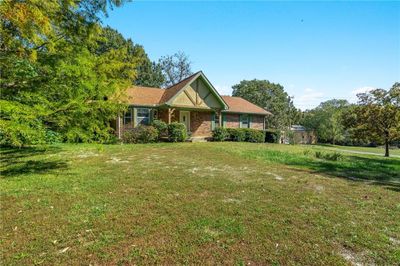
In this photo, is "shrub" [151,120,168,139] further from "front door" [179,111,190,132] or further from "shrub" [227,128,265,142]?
"shrub" [227,128,265,142]

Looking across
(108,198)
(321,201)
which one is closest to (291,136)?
(321,201)

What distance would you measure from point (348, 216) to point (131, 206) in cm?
413

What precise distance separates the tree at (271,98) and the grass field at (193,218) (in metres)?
34.4

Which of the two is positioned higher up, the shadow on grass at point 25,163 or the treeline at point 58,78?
the treeline at point 58,78

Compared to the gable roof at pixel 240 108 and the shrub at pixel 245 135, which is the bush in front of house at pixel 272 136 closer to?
the shrub at pixel 245 135

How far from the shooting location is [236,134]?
2088 cm

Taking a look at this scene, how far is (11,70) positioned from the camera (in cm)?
573

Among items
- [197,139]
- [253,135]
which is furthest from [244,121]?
[197,139]

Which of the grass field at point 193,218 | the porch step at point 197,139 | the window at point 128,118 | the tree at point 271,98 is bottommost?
the grass field at point 193,218

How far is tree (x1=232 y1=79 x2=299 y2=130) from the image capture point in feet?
134

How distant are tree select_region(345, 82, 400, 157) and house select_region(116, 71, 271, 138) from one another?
30.6ft

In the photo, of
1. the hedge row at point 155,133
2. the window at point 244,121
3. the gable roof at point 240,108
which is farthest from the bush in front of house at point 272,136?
the hedge row at point 155,133

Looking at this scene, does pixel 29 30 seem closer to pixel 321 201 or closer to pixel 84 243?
pixel 84 243

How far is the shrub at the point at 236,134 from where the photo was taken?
20.9 metres
